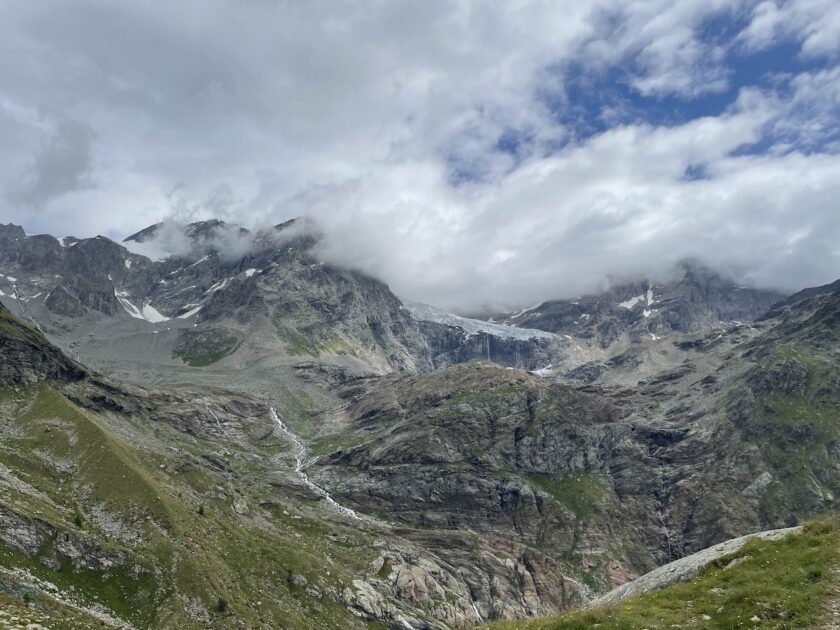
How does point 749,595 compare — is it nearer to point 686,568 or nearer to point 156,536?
point 686,568

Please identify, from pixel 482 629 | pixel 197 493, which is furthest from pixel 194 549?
pixel 482 629

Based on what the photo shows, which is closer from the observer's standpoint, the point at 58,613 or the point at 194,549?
the point at 58,613

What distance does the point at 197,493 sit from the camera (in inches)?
7096

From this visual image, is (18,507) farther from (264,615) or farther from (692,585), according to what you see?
(692,585)

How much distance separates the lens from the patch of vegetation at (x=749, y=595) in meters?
27.0

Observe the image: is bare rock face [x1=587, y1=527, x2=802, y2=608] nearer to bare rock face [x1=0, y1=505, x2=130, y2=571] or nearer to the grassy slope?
the grassy slope

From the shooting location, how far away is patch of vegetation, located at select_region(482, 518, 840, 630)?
27.0 m

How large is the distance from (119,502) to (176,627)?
44742mm

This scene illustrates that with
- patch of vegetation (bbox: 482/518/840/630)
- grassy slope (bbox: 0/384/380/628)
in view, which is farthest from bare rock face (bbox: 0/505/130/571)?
patch of vegetation (bbox: 482/518/840/630)

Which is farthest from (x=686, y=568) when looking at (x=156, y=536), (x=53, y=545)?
(x=156, y=536)

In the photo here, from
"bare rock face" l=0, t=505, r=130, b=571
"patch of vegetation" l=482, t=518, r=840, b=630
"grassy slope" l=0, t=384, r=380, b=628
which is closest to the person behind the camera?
"patch of vegetation" l=482, t=518, r=840, b=630

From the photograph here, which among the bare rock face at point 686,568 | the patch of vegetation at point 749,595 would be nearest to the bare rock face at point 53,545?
the patch of vegetation at point 749,595

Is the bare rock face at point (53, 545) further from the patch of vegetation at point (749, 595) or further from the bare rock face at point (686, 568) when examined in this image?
the bare rock face at point (686, 568)

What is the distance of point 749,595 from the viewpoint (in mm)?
28641
